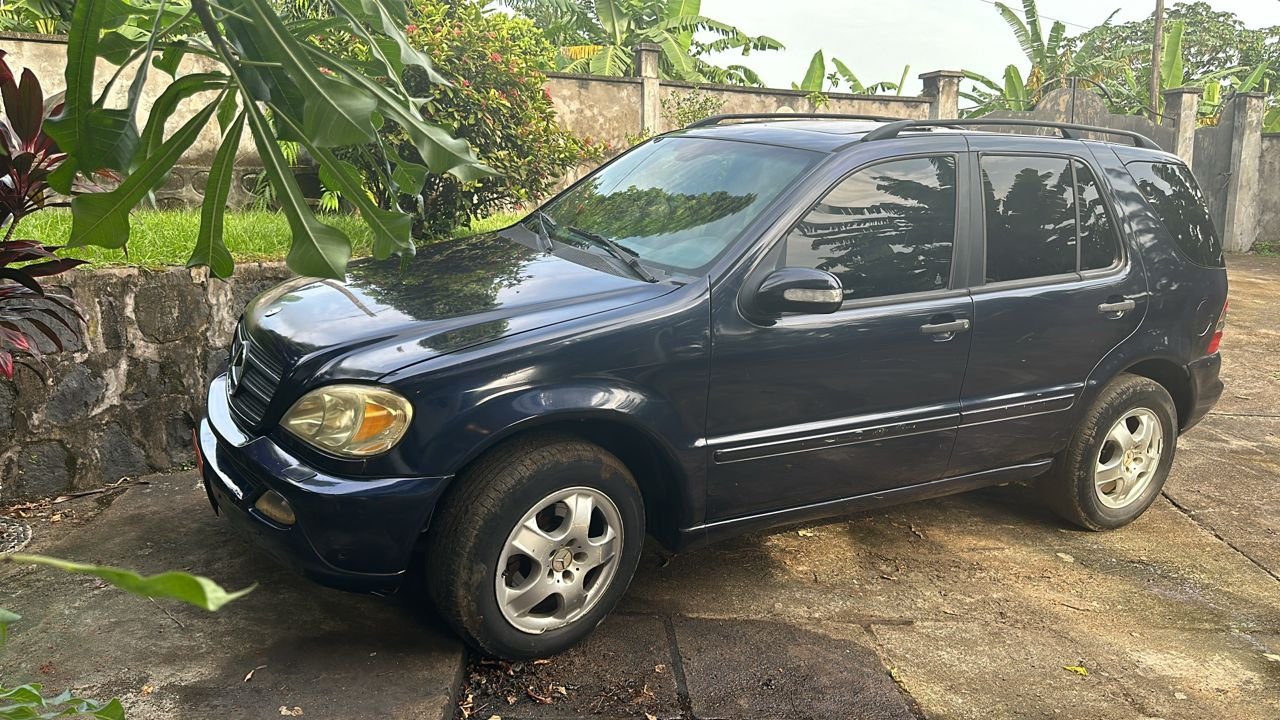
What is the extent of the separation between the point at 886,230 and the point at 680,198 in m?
0.80

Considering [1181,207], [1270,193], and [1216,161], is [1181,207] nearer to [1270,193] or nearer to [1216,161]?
[1216,161]

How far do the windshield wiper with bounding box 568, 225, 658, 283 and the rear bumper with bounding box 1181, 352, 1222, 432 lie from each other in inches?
107

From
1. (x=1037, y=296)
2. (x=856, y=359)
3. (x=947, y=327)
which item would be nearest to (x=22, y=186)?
(x=856, y=359)

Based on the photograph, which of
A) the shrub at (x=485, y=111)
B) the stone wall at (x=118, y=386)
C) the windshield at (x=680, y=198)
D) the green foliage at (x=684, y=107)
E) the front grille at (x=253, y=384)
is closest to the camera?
the front grille at (x=253, y=384)

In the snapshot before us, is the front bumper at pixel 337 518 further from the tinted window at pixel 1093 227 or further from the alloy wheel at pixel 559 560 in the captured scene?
the tinted window at pixel 1093 227

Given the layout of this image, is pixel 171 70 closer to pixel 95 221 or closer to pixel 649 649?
pixel 95 221

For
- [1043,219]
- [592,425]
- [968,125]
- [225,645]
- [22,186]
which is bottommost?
[225,645]

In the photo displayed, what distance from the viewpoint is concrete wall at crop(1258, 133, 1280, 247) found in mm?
15383

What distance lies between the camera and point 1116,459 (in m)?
4.73

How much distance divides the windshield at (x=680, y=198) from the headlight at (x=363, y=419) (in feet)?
3.77

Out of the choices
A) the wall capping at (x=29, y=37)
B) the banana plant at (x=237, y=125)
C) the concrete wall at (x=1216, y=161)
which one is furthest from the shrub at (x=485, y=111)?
the concrete wall at (x=1216, y=161)

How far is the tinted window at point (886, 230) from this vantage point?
3.84 m

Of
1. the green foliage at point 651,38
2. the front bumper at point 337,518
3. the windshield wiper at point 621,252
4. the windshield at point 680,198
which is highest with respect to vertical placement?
the green foliage at point 651,38

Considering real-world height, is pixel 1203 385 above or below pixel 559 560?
above
